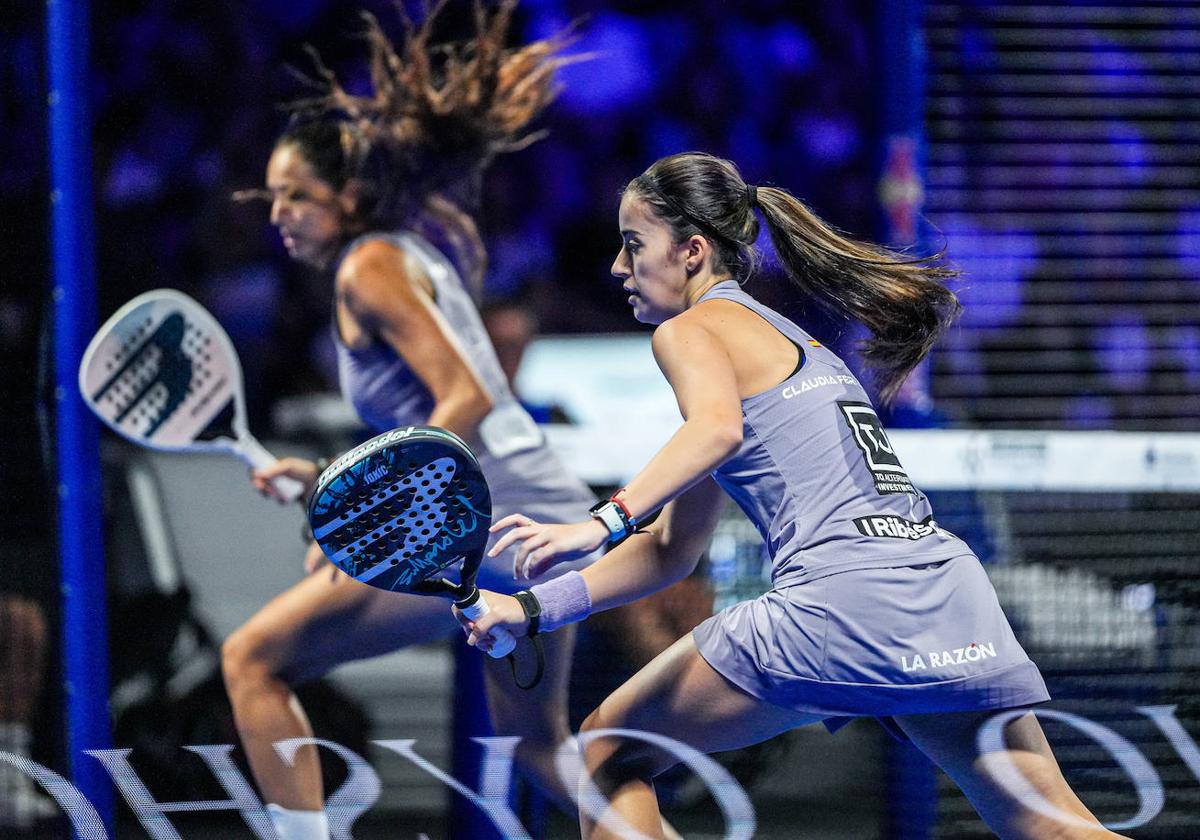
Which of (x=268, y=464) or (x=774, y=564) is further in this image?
(x=268, y=464)

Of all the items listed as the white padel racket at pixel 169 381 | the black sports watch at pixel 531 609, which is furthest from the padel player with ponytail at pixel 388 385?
the black sports watch at pixel 531 609

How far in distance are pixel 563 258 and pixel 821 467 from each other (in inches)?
199

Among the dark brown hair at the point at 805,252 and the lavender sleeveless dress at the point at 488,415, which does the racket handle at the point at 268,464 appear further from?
the dark brown hair at the point at 805,252

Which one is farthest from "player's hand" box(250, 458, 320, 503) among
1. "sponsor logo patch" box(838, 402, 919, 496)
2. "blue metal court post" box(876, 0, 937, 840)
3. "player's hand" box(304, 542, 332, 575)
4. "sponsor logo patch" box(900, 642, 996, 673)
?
"blue metal court post" box(876, 0, 937, 840)

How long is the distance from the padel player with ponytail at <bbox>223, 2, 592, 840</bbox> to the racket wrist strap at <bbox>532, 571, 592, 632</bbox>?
0.76 m

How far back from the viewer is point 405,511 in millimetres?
2654

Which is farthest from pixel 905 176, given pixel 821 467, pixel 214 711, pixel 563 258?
pixel 563 258

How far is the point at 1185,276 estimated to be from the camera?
18.1 ft

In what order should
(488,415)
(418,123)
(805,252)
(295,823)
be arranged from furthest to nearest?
(418,123) < (488,415) < (295,823) < (805,252)

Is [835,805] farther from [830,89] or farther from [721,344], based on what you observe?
[830,89]

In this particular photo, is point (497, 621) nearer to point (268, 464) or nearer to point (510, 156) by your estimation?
point (268, 464)

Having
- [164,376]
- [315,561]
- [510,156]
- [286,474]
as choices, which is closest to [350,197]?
[164,376]

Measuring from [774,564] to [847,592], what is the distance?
18 cm

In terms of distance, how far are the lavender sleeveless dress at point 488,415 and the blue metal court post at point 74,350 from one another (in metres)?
0.64
